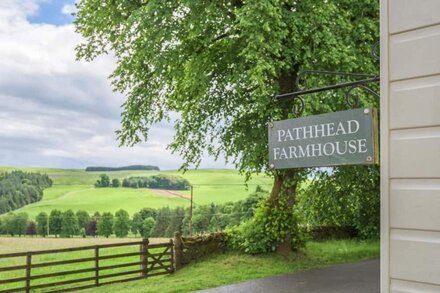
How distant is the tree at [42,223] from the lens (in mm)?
21453

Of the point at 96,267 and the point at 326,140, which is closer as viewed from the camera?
the point at 326,140

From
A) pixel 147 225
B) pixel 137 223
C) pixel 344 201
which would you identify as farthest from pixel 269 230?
pixel 137 223

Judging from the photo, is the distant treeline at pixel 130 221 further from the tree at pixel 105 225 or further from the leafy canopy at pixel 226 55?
the leafy canopy at pixel 226 55

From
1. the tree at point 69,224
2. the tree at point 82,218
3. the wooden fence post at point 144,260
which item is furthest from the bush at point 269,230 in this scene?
the tree at point 82,218

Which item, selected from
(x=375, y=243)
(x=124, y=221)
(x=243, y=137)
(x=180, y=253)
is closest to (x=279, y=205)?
(x=243, y=137)

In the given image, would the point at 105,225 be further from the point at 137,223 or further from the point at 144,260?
the point at 144,260

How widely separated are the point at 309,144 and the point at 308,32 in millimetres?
9753

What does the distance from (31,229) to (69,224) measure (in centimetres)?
176

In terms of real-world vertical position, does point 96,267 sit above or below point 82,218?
below

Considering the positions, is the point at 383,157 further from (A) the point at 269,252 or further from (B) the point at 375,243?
(B) the point at 375,243

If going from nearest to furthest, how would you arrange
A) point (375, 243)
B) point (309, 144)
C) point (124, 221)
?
point (309, 144)
point (375, 243)
point (124, 221)

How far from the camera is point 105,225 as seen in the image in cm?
2336

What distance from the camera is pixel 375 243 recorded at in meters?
16.8

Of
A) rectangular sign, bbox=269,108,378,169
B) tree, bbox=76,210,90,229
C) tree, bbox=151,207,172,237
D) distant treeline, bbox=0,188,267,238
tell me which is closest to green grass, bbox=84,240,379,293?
distant treeline, bbox=0,188,267,238
